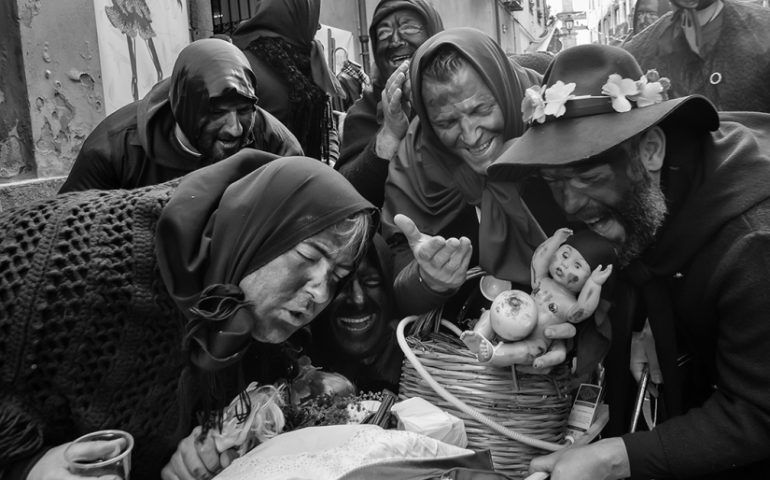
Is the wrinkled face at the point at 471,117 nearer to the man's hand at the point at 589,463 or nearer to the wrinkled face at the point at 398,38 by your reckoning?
the man's hand at the point at 589,463

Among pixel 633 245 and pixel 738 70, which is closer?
pixel 633 245

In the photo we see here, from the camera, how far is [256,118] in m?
3.61

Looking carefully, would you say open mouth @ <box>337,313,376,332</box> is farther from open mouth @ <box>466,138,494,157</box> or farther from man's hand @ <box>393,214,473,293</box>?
open mouth @ <box>466,138,494,157</box>

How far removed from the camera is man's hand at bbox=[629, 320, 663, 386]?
234 cm

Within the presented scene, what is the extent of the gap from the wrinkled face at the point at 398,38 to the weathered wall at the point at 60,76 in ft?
5.79

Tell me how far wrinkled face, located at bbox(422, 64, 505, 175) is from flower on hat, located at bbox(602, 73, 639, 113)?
0.71 meters

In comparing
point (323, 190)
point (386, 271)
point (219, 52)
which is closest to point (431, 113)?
point (386, 271)

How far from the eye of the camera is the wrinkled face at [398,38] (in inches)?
163

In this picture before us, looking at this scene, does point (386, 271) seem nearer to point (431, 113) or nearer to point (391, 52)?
point (431, 113)

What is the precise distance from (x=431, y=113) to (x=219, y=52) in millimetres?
1136

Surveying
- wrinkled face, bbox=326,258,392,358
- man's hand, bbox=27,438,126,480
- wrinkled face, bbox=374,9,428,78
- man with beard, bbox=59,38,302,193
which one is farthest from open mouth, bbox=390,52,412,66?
man's hand, bbox=27,438,126,480

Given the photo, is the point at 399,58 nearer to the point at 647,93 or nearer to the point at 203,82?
the point at 203,82

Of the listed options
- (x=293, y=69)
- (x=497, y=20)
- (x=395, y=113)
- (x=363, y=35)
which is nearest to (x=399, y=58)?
(x=293, y=69)

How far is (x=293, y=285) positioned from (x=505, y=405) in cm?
74
